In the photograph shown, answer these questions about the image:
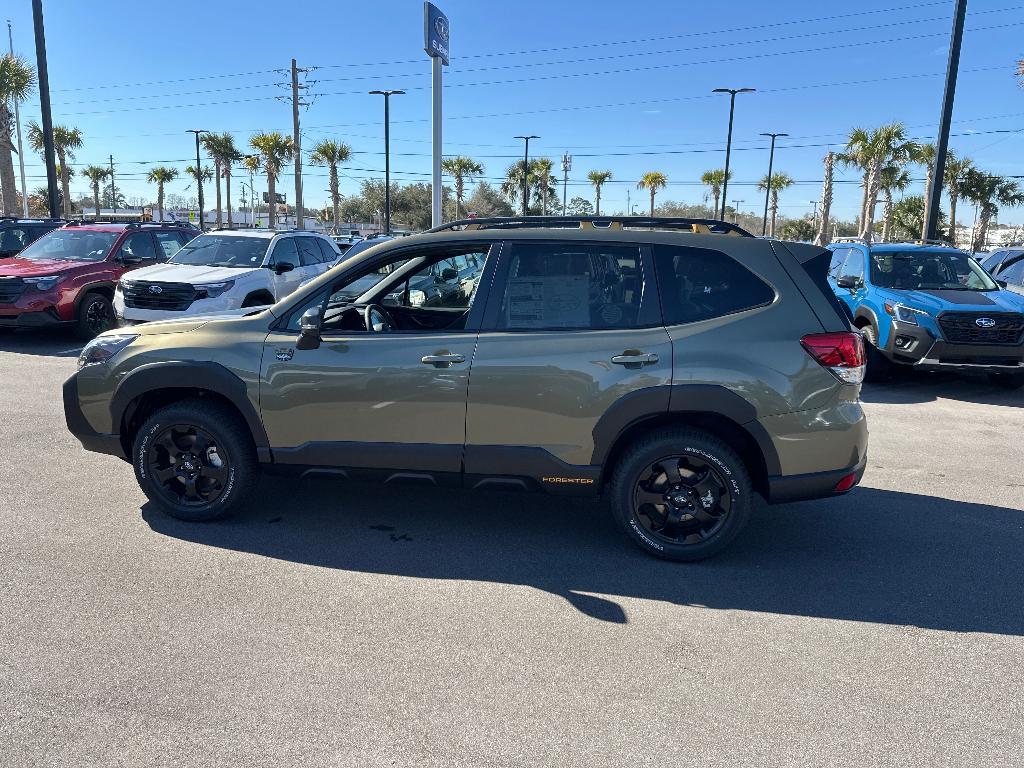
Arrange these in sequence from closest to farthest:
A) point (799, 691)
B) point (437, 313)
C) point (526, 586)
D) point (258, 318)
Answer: point (799, 691) → point (526, 586) → point (258, 318) → point (437, 313)

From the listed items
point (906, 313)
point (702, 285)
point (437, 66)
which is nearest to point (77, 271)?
point (437, 66)

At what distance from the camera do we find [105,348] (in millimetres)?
4578

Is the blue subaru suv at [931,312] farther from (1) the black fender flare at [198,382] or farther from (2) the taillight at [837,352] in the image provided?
(1) the black fender flare at [198,382]

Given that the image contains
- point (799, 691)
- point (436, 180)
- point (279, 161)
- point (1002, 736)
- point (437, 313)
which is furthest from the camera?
point (279, 161)

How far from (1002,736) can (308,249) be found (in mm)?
11303

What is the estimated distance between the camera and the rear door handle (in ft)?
12.9

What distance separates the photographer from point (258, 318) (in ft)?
14.5

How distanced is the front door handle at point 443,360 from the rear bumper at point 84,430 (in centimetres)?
205

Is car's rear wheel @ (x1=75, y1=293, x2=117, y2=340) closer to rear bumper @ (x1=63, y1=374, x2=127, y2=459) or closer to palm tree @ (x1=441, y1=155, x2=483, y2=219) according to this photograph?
rear bumper @ (x1=63, y1=374, x2=127, y2=459)

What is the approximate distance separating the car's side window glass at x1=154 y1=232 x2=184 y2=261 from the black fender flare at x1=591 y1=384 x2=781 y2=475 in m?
10.9

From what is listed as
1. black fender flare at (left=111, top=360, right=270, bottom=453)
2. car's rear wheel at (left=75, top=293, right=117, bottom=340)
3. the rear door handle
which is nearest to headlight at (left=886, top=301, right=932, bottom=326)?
the rear door handle

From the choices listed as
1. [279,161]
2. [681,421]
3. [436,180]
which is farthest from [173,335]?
[279,161]

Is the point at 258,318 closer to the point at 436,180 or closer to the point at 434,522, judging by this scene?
the point at 434,522

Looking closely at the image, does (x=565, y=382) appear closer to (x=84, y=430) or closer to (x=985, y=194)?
(x=84, y=430)
